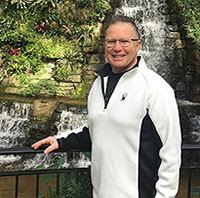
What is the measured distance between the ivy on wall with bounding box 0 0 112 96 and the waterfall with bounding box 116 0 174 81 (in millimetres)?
1054

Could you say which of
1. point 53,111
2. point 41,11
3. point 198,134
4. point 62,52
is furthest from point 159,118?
point 41,11

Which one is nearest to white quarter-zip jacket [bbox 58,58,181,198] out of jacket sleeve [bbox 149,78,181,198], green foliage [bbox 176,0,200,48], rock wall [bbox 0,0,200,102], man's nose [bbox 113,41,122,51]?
jacket sleeve [bbox 149,78,181,198]

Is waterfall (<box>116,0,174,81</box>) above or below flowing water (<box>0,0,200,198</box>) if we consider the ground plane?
above

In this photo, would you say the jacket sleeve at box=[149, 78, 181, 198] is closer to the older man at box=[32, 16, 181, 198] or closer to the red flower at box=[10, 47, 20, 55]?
the older man at box=[32, 16, 181, 198]

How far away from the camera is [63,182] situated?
2.23 m

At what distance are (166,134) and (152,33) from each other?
9.22m

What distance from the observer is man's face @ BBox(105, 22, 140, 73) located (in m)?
1.64

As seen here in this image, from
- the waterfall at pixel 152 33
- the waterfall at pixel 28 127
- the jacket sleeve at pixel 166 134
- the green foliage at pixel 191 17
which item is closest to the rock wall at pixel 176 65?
the waterfall at pixel 152 33

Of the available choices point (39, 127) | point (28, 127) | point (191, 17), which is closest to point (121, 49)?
point (39, 127)

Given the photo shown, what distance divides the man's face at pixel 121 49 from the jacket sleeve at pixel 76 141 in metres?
0.56

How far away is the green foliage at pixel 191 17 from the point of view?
9758 mm

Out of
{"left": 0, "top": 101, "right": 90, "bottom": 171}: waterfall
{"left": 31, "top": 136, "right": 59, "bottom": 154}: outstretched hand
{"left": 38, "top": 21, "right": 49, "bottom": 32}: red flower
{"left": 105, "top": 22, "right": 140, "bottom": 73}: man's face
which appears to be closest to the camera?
{"left": 105, "top": 22, "right": 140, "bottom": 73}: man's face

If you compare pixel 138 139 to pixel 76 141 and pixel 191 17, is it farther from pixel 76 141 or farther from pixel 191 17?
pixel 191 17

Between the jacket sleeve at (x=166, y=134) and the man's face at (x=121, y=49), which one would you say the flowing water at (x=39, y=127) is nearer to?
the jacket sleeve at (x=166, y=134)
